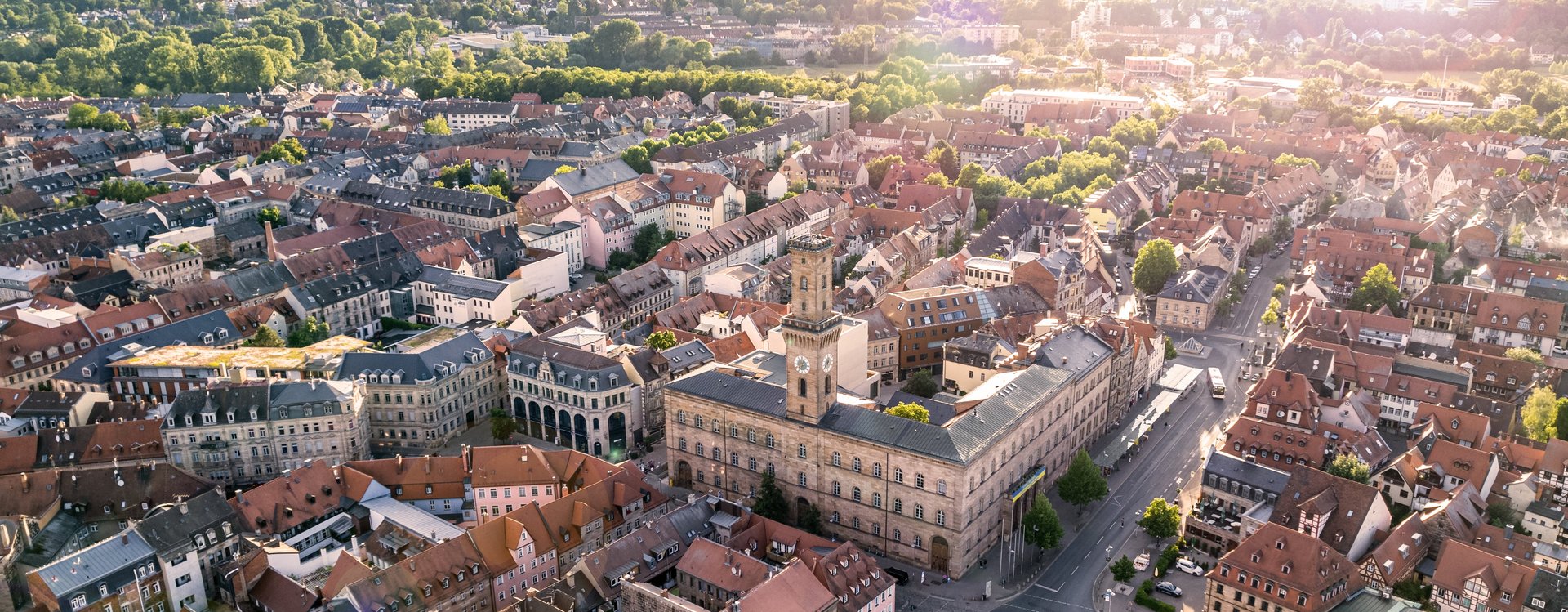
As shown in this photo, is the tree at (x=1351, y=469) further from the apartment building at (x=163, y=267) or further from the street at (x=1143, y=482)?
the apartment building at (x=163, y=267)

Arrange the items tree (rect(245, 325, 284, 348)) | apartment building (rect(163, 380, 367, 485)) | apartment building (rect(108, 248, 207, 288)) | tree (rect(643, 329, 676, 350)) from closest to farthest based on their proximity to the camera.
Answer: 1. apartment building (rect(163, 380, 367, 485))
2. tree (rect(643, 329, 676, 350))
3. tree (rect(245, 325, 284, 348))
4. apartment building (rect(108, 248, 207, 288))

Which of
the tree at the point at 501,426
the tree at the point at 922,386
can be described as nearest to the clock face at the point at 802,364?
the tree at the point at 501,426

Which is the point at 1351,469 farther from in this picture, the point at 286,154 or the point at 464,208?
the point at 286,154

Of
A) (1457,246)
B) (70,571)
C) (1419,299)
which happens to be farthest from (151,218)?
(1457,246)

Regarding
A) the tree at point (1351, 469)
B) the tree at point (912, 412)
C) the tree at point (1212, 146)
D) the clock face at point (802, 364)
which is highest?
the clock face at point (802, 364)

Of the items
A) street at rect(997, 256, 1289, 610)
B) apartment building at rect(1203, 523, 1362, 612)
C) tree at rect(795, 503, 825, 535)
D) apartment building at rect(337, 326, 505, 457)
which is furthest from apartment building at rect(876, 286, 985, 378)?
apartment building at rect(1203, 523, 1362, 612)

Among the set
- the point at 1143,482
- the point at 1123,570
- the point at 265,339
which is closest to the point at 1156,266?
the point at 1143,482

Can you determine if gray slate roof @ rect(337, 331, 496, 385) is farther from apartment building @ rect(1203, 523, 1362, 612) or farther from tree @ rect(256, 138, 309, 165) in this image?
tree @ rect(256, 138, 309, 165)

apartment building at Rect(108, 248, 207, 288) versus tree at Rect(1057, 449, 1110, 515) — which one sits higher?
apartment building at Rect(108, 248, 207, 288)
